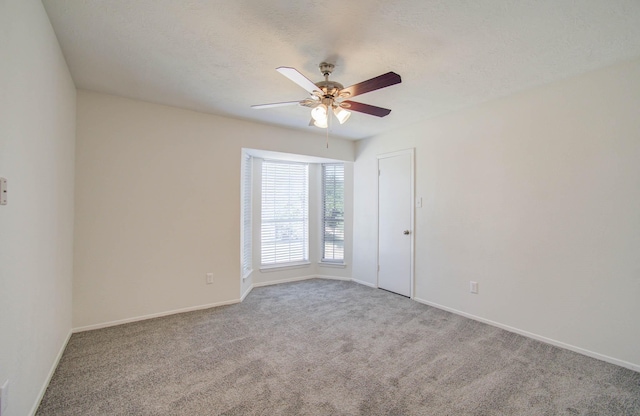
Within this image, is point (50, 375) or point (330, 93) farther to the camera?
point (330, 93)

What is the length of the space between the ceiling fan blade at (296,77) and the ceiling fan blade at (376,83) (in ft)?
0.91

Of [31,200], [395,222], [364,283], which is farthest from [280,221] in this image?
[31,200]

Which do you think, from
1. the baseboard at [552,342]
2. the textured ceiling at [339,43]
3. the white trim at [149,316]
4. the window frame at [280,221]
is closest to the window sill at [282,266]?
the window frame at [280,221]

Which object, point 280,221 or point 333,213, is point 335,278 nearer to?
point 333,213

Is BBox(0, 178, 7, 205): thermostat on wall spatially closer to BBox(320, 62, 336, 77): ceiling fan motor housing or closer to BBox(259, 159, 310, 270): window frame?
BBox(320, 62, 336, 77): ceiling fan motor housing

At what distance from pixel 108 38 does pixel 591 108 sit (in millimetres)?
3913

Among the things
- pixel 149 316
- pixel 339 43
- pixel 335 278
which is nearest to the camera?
pixel 339 43

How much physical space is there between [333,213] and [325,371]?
3.08 metres

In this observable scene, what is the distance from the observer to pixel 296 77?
73.9 inches

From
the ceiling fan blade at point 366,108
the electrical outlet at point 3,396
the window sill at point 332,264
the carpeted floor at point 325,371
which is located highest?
the ceiling fan blade at point 366,108

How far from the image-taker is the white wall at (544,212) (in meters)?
2.26

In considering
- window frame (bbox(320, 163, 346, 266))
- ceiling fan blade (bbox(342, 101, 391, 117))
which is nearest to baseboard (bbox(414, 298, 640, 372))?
window frame (bbox(320, 163, 346, 266))

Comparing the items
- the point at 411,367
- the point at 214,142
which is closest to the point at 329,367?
the point at 411,367

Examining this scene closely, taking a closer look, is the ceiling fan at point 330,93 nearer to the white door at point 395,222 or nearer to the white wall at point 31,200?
the white wall at point 31,200
